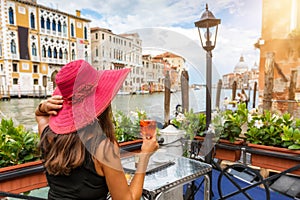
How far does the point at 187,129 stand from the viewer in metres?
1.15

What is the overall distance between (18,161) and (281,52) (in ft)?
17.0

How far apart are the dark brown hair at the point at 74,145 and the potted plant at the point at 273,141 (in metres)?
1.10

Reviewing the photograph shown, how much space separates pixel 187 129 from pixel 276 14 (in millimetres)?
4854

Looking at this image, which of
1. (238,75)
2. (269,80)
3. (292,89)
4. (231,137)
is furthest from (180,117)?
(292,89)

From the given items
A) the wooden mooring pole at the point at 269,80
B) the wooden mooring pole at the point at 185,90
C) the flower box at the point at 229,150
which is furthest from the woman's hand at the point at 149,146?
the wooden mooring pole at the point at 269,80

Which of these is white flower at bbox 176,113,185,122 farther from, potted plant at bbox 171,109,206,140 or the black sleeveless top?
the black sleeveless top

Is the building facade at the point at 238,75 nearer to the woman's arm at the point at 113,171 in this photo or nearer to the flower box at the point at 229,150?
the flower box at the point at 229,150

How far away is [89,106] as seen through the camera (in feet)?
1.76

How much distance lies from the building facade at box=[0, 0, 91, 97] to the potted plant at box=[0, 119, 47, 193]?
21.1m

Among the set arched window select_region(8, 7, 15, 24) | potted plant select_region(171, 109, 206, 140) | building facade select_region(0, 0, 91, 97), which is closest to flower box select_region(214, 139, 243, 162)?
potted plant select_region(171, 109, 206, 140)

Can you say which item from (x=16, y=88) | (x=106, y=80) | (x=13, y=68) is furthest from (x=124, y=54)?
(x=13, y=68)

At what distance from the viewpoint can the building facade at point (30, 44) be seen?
68.4ft

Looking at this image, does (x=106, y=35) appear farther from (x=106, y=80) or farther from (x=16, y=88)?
(x=16, y=88)

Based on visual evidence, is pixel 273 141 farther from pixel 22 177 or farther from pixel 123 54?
pixel 22 177
